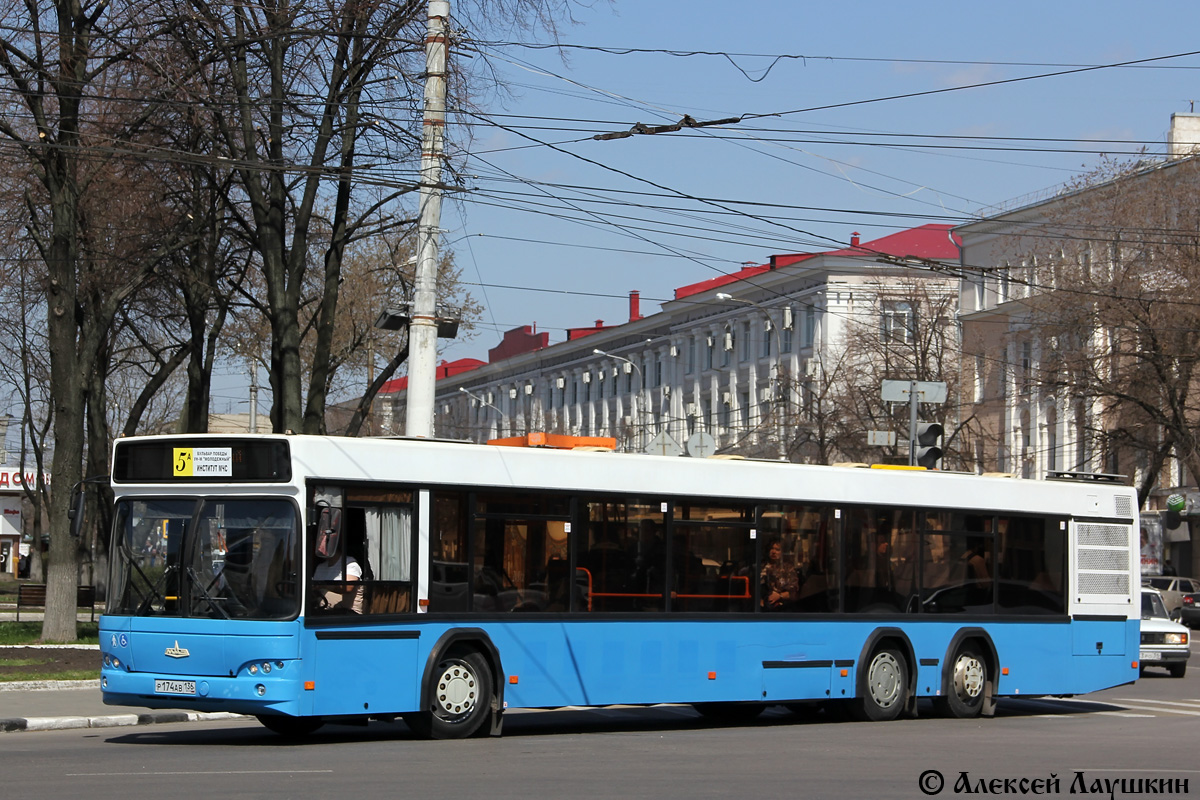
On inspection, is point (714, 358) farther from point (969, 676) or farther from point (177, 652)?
point (177, 652)

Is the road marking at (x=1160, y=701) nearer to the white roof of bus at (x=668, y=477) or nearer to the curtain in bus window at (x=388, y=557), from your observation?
the white roof of bus at (x=668, y=477)

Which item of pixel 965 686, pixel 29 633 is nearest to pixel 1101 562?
pixel 965 686

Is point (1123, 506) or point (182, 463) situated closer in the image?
point (182, 463)

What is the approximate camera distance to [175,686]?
41.4ft

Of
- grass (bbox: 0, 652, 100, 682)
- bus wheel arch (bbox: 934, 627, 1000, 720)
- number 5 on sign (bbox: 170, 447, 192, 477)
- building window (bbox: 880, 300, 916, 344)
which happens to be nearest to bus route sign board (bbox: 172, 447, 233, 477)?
number 5 on sign (bbox: 170, 447, 192, 477)

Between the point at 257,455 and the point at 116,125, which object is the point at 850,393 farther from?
the point at 257,455

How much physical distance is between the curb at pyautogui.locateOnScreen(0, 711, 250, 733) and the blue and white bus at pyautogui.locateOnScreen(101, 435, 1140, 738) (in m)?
1.82

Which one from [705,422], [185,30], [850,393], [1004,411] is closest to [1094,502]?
[185,30]

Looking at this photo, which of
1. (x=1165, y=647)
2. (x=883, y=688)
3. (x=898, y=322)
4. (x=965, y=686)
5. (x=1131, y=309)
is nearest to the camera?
(x=883, y=688)

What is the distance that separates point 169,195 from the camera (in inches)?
990

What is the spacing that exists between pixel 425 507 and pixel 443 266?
27.9m

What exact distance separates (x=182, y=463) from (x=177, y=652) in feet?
5.06

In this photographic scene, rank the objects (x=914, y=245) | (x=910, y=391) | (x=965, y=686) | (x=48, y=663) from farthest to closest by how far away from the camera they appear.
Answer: (x=914, y=245) < (x=910, y=391) < (x=48, y=663) < (x=965, y=686)

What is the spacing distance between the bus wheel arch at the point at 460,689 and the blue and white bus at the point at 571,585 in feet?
0.07
